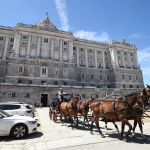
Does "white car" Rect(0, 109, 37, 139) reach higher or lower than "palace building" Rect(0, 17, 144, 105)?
lower

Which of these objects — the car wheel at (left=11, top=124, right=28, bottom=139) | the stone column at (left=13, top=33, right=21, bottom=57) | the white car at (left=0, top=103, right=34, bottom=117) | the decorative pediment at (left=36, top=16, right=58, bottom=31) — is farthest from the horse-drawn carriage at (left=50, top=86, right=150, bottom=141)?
the decorative pediment at (left=36, top=16, right=58, bottom=31)

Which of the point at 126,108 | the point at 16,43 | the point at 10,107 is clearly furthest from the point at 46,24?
the point at 126,108

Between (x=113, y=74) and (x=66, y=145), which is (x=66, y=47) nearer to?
(x=113, y=74)

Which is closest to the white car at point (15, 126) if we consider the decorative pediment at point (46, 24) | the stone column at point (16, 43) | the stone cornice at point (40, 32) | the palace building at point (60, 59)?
the palace building at point (60, 59)

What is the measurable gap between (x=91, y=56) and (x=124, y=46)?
1587 centimetres

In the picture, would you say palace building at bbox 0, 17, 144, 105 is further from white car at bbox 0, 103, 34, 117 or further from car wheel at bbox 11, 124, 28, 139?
car wheel at bbox 11, 124, 28, 139

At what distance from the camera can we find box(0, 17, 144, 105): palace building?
50.5 meters

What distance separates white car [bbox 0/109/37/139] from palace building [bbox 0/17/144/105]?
33678 mm

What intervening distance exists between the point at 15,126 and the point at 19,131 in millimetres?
357

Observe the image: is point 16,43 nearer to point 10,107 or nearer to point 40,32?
point 40,32

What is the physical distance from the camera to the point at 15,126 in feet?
29.3

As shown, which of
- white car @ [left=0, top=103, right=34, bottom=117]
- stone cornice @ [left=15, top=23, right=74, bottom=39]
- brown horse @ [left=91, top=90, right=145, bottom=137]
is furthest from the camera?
stone cornice @ [left=15, top=23, right=74, bottom=39]

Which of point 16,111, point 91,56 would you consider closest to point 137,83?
point 91,56

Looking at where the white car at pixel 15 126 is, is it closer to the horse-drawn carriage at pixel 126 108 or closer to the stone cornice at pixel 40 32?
the horse-drawn carriage at pixel 126 108
